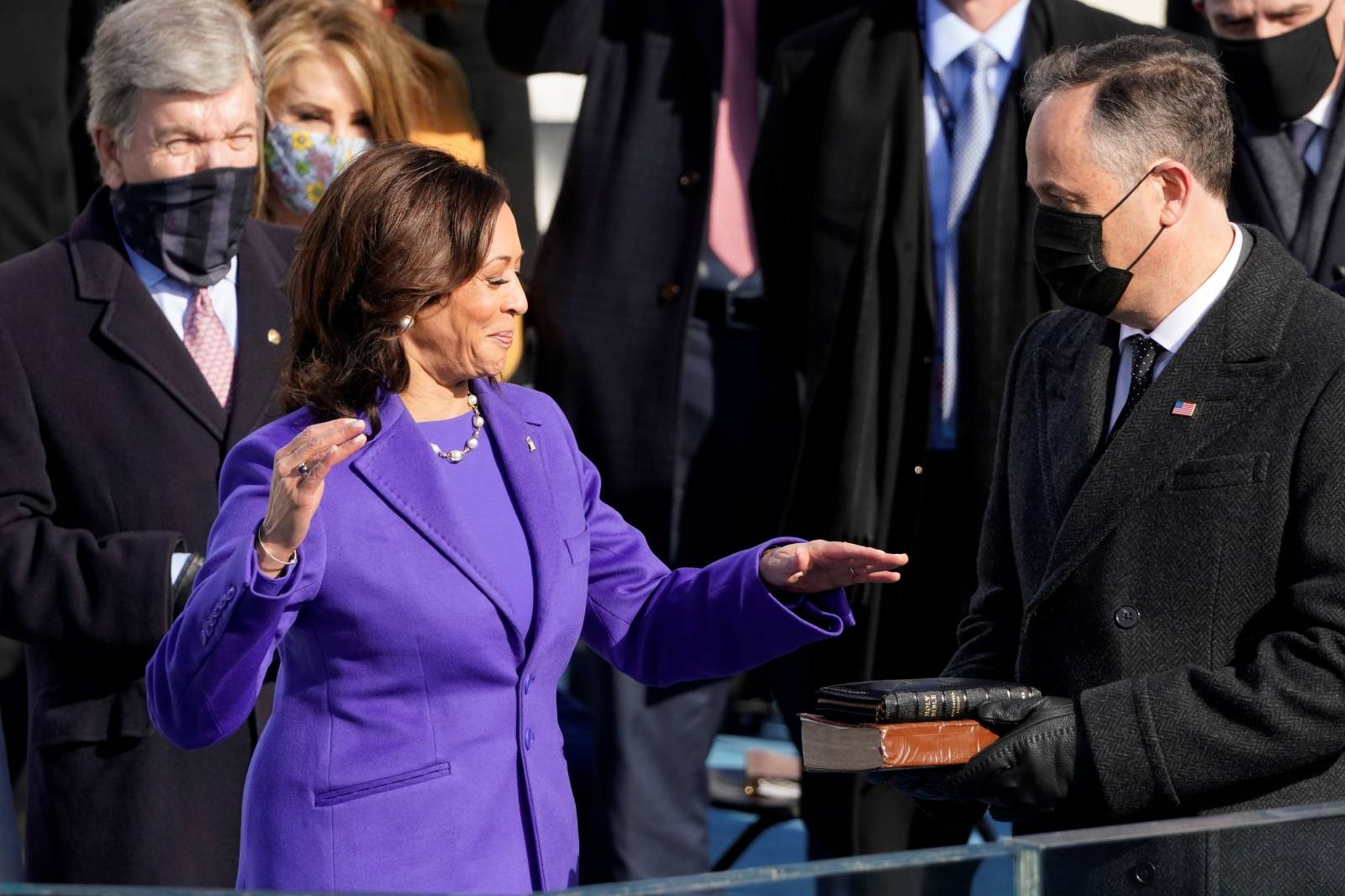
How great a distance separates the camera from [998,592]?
317cm

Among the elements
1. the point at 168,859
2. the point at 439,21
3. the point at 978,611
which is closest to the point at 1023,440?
the point at 978,611

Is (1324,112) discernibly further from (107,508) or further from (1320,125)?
(107,508)

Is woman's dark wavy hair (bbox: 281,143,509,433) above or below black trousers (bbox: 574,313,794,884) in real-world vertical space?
above

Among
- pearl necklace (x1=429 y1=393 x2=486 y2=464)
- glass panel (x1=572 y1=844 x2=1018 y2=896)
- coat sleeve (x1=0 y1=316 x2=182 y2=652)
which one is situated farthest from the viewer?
coat sleeve (x1=0 y1=316 x2=182 y2=652)

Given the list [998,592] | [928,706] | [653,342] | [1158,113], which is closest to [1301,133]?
[653,342]

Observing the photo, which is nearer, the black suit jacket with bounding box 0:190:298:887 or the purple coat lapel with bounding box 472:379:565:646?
the purple coat lapel with bounding box 472:379:565:646

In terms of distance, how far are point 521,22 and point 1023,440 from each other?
2.03m

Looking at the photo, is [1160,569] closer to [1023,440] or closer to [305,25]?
[1023,440]

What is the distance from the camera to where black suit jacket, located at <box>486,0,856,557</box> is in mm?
4586

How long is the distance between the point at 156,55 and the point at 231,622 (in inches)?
63.0

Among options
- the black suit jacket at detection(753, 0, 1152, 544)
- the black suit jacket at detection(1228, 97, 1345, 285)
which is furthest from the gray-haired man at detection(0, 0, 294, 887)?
the black suit jacket at detection(1228, 97, 1345, 285)

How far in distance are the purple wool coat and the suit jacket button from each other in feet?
1.33

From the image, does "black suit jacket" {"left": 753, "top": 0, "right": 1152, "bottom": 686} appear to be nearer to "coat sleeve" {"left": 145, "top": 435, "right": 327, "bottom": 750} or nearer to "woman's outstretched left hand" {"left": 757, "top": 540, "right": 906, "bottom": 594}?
"woman's outstretched left hand" {"left": 757, "top": 540, "right": 906, "bottom": 594}

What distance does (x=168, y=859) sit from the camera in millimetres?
3623
